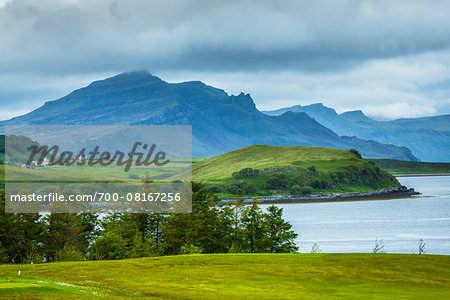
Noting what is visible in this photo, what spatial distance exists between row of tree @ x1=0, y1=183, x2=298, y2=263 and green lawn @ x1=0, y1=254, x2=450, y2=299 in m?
20.5

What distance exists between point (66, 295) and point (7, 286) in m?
3.81

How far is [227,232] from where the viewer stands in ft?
282

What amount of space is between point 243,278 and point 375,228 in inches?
4108

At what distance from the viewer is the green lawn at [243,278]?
3384 centimetres

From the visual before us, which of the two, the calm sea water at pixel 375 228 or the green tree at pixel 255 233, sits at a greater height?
the green tree at pixel 255 233

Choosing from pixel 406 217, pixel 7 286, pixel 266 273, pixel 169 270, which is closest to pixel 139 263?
pixel 169 270

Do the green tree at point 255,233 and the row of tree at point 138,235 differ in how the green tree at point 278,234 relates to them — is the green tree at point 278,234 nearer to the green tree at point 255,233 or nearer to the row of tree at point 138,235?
the row of tree at point 138,235

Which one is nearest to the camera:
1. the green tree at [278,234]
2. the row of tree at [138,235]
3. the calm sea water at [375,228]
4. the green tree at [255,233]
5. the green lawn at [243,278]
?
the green lawn at [243,278]

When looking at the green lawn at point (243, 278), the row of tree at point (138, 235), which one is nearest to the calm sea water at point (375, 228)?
the row of tree at point (138, 235)

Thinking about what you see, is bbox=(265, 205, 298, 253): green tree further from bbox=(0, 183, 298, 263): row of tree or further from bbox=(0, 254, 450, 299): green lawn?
bbox=(0, 254, 450, 299): green lawn

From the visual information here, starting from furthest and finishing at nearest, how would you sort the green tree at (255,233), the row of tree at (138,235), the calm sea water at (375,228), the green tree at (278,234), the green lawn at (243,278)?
1. the calm sea water at (375,228)
2. the green tree at (278,234)
3. the green tree at (255,233)
4. the row of tree at (138,235)
5. the green lawn at (243,278)

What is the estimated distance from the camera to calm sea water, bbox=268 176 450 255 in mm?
103812

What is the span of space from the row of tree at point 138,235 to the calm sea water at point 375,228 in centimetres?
2159

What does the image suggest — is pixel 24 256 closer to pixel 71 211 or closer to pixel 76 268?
pixel 71 211
